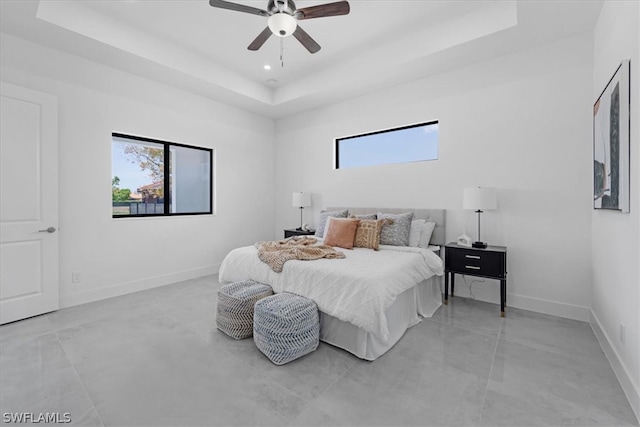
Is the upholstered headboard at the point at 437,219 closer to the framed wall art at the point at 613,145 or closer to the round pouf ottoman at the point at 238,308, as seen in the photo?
the framed wall art at the point at 613,145

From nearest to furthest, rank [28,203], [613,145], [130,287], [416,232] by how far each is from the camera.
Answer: [613,145]
[28,203]
[416,232]
[130,287]

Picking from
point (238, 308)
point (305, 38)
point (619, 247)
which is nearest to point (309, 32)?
point (305, 38)

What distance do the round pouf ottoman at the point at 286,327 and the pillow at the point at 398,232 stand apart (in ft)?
4.94

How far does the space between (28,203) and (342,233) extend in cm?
335

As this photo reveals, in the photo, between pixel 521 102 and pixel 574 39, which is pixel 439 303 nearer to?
pixel 521 102

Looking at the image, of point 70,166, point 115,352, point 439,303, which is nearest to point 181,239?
point 70,166

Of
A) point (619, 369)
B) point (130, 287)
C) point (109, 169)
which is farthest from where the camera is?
point (130, 287)

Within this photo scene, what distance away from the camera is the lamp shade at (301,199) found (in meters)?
5.13

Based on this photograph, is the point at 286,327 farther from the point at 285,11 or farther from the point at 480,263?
the point at 285,11

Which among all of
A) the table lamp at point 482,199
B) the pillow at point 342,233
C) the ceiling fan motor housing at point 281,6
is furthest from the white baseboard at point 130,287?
the table lamp at point 482,199

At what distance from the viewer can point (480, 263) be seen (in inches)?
123

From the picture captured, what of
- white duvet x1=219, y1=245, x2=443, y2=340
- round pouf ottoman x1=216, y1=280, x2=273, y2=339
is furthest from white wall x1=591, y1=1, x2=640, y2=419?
round pouf ottoman x1=216, y1=280, x2=273, y2=339

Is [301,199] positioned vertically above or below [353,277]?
above

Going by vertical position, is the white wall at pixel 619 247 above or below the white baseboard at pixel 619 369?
above
